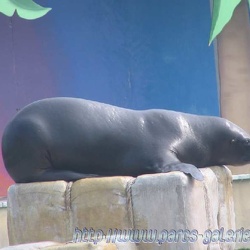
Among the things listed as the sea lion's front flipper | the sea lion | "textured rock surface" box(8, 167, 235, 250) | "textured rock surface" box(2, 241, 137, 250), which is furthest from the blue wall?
"textured rock surface" box(2, 241, 137, 250)

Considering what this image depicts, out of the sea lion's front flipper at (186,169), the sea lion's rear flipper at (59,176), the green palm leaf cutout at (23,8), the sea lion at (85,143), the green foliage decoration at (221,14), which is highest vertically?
the green palm leaf cutout at (23,8)

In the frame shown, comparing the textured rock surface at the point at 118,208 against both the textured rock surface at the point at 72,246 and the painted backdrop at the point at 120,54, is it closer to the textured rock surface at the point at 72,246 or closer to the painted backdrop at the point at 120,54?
the textured rock surface at the point at 72,246

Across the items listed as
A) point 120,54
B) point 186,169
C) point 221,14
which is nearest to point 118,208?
point 186,169

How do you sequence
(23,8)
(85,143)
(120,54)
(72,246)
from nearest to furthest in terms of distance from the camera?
1. (72,246)
2. (85,143)
3. (23,8)
4. (120,54)

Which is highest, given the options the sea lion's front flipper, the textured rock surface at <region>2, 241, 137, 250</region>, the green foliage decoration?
the green foliage decoration

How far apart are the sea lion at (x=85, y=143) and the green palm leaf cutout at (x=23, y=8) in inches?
176

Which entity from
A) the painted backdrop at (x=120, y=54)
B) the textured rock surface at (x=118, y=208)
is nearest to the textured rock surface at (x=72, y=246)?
the textured rock surface at (x=118, y=208)

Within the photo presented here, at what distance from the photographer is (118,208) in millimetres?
4664

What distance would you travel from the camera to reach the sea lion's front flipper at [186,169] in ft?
15.0

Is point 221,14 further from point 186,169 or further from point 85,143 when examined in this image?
point 186,169

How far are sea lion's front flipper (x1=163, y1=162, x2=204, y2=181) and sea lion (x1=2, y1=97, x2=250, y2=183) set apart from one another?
0.20ft

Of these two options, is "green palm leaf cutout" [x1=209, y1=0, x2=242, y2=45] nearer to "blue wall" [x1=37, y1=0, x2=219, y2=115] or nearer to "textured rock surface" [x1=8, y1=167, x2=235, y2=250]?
"blue wall" [x1=37, y1=0, x2=219, y2=115]

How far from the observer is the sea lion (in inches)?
195

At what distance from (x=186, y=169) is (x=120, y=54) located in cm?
514
